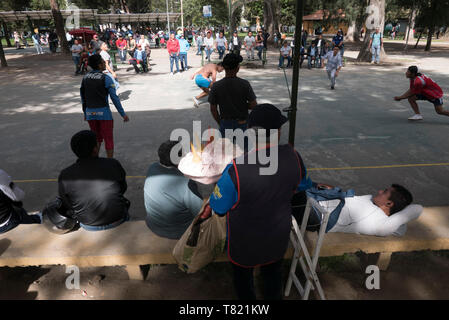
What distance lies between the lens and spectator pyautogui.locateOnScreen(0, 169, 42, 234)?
3045 millimetres

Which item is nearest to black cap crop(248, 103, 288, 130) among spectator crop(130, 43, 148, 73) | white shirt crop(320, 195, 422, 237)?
white shirt crop(320, 195, 422, 237)

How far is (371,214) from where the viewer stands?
3.01 metres

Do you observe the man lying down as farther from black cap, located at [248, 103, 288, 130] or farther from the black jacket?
the black jacket

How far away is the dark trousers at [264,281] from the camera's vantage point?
7.71ft

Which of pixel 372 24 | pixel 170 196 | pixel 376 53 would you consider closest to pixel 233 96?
pixel 170 196

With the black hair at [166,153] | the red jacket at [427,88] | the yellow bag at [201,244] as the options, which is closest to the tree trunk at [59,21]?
the red jacket at [427,88]

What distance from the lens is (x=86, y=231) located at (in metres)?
Result: 3.21

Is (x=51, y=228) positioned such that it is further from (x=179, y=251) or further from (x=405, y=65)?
(x=405, y=65)

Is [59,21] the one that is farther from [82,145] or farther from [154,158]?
[82,145]

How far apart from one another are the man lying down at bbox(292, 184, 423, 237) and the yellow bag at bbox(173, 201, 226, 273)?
77cm
